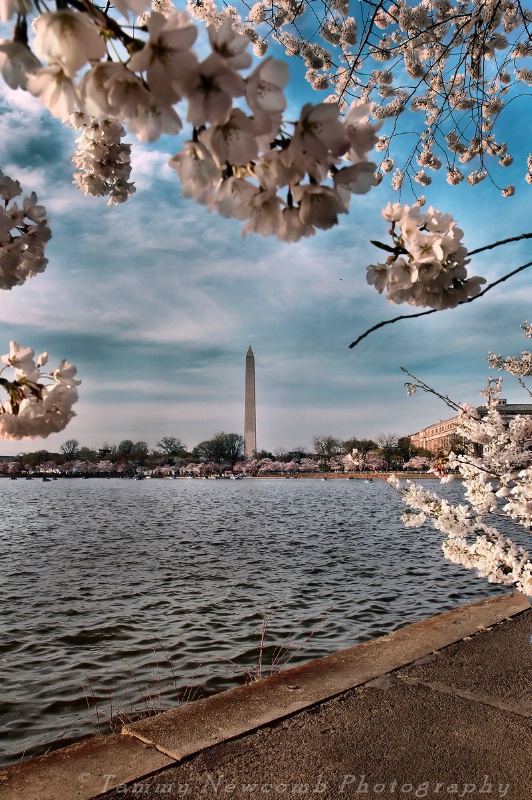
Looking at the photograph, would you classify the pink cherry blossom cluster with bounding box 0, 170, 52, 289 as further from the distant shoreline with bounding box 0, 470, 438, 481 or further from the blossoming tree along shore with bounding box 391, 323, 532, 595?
the distant shoreline with bounding box 0, 470, 438, 481

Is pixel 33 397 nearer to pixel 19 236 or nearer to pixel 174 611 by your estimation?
pixel 19 236

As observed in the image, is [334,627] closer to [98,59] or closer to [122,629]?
[122,629]

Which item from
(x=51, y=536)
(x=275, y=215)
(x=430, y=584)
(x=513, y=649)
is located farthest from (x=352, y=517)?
(x=275, y=215)

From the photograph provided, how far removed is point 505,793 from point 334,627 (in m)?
5.60

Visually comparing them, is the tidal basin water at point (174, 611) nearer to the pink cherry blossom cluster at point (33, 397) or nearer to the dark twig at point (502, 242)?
the pink cherry blossom cluster at point (33, 397)

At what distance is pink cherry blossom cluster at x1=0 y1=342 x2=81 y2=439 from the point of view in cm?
183

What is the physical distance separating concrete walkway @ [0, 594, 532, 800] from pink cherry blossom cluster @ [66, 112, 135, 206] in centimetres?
306

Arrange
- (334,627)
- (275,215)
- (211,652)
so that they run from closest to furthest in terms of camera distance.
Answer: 1. (275,215)
2. (211,652)
3. (334,627)

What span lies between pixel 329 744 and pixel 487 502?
3465 mm

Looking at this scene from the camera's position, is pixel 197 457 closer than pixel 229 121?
No

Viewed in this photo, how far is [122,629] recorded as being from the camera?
27.6 feet

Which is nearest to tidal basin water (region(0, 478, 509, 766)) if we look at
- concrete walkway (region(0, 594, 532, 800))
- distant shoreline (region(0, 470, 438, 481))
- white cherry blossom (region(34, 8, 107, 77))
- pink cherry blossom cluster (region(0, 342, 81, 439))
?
concrete walkway (region(0, 594, 532, 800))

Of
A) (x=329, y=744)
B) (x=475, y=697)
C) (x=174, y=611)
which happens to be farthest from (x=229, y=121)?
(x=174, y=611)

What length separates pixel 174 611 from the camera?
9359 mm
